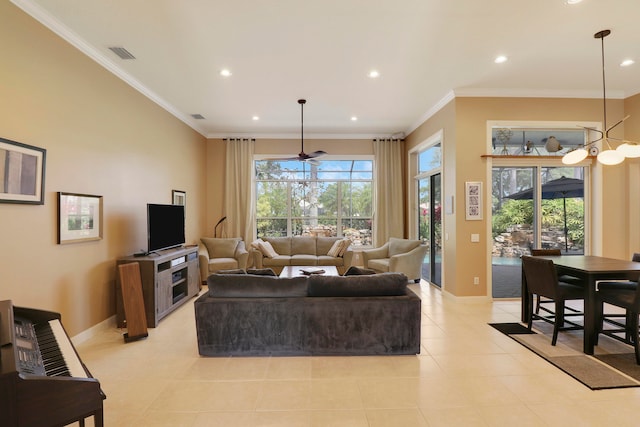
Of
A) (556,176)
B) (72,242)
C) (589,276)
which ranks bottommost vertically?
(589,276)

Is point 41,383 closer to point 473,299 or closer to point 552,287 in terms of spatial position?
point 552,287

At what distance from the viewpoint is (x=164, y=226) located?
14.8ft

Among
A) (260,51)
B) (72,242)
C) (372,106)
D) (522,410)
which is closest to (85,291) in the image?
(72,242)

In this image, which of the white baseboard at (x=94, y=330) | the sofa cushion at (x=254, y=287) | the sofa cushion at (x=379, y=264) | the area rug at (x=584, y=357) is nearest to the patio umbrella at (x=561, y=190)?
the area rug at (x=584, y=357)

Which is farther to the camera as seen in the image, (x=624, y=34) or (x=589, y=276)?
(x=624, y=34)

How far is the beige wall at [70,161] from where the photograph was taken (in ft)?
8.59

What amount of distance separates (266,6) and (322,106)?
271 centimetres

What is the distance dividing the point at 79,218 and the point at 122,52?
1.93 metres

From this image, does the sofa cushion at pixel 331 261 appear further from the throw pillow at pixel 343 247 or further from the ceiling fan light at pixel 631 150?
the ceiling fan light at pixel 631 150

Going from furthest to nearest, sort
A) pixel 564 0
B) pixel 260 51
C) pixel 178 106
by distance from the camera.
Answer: pixel 178 106
pixel 260 51
pixel 564 0

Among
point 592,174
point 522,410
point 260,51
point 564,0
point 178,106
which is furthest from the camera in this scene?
point 178,106

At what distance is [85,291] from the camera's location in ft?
11.3

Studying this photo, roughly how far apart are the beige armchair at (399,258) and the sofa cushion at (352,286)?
273 centimetres

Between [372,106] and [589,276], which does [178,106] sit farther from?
[589,276]
